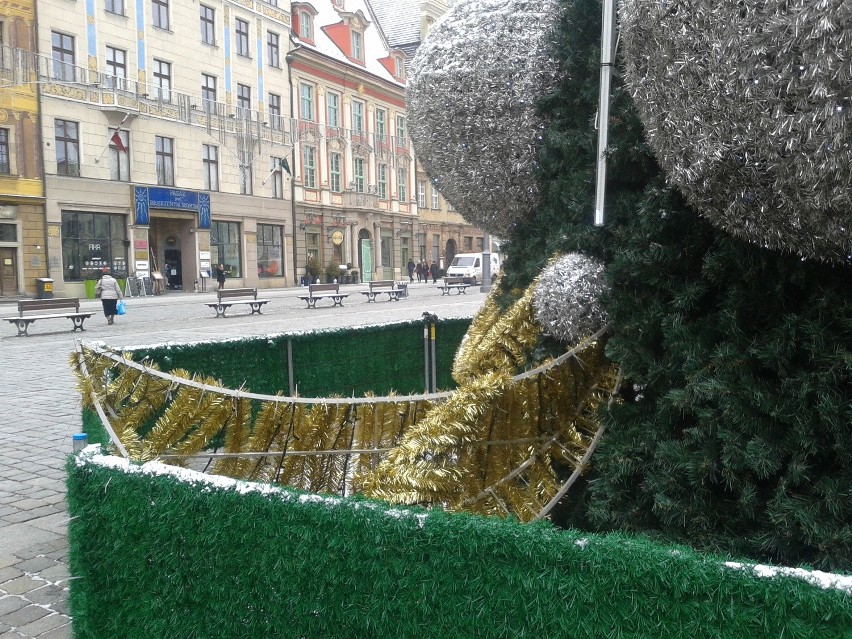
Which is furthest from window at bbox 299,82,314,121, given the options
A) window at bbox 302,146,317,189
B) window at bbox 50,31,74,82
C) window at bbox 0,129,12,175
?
window at bbox 0,129,12,175

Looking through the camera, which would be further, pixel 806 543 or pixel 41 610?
pixel 41 610

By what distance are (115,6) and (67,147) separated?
5.45 m

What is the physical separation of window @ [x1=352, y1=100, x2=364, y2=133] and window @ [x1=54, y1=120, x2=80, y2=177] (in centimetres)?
1695

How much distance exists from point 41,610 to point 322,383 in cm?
345

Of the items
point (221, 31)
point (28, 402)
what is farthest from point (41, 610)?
point (221, 31)

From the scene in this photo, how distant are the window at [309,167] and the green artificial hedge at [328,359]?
3215 centimetres

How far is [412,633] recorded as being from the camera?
6.68 ft

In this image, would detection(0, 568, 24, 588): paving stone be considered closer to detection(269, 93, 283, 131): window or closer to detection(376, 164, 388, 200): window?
detection(269, 93, 283, 131): window

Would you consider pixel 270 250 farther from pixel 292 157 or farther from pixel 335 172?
pixel 335 172

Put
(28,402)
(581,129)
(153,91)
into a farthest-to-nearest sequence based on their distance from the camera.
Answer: (153,91) < (28,402) < (581,129)

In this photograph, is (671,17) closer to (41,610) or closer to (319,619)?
(319,619)

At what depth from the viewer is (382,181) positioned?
146 feet

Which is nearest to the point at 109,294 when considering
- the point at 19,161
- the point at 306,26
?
the point at 19,161

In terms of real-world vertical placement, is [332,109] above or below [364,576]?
above
